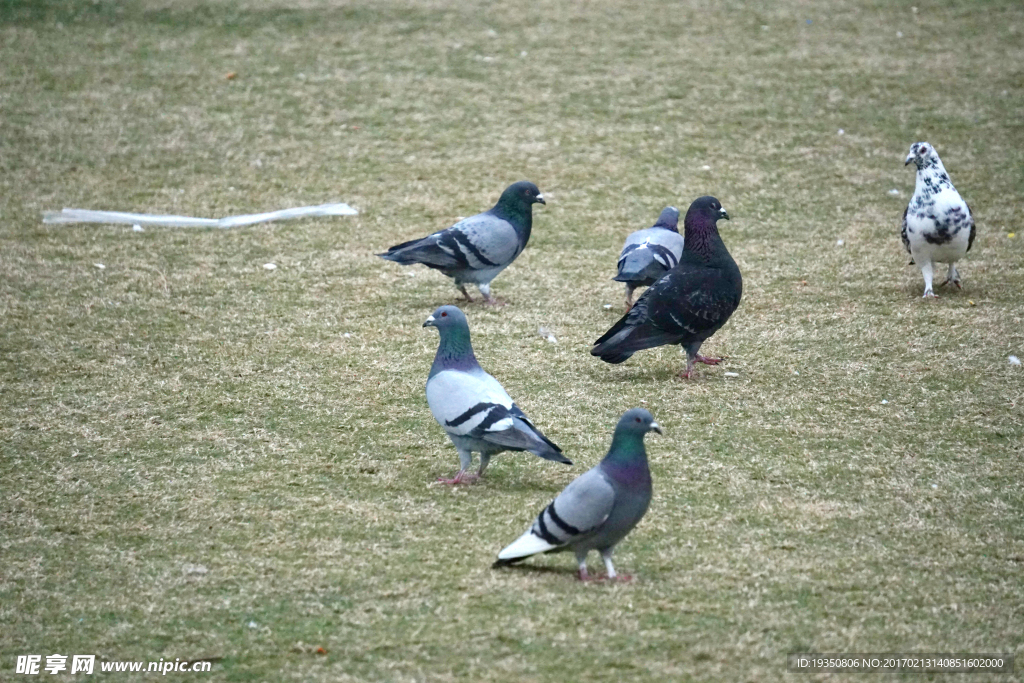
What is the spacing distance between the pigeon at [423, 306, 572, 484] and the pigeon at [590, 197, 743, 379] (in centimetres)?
118

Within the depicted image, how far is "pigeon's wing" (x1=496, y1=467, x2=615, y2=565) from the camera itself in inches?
139

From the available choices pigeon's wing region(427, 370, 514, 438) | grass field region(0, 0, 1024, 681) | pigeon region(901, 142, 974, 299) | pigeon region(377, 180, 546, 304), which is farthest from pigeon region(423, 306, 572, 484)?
pigeon region(901, 142, 974, 299)

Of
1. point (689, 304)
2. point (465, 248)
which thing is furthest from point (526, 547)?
point (465, 248)

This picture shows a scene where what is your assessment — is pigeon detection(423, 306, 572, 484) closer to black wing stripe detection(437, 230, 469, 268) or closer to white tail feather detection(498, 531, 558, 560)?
white tail feather detection(498, 531, 558, 560)

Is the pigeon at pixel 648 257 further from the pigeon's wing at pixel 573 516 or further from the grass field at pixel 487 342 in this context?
the pigeon's wing at pixel 573 516

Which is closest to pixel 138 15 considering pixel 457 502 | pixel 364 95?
pixel 364 95

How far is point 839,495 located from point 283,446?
243cm

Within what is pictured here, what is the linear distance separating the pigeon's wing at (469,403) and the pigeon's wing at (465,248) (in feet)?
7.32

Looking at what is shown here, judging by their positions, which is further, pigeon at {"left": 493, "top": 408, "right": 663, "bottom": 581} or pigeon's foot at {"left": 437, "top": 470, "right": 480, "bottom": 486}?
pigeon's foot at {"left": 437, "top": 470, "right": 480, "bottom": 486}

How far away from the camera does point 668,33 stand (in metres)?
12.3

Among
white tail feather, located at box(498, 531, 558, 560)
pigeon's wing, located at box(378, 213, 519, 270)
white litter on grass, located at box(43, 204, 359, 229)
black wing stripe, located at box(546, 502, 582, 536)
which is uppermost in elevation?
black wing stripe, located at box(546, 502, 582, 536)

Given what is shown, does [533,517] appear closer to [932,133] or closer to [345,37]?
[932,133]

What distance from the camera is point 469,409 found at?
434 centimetres

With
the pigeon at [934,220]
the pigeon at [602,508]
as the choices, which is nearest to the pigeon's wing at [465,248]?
the pigeon at [934,220]
